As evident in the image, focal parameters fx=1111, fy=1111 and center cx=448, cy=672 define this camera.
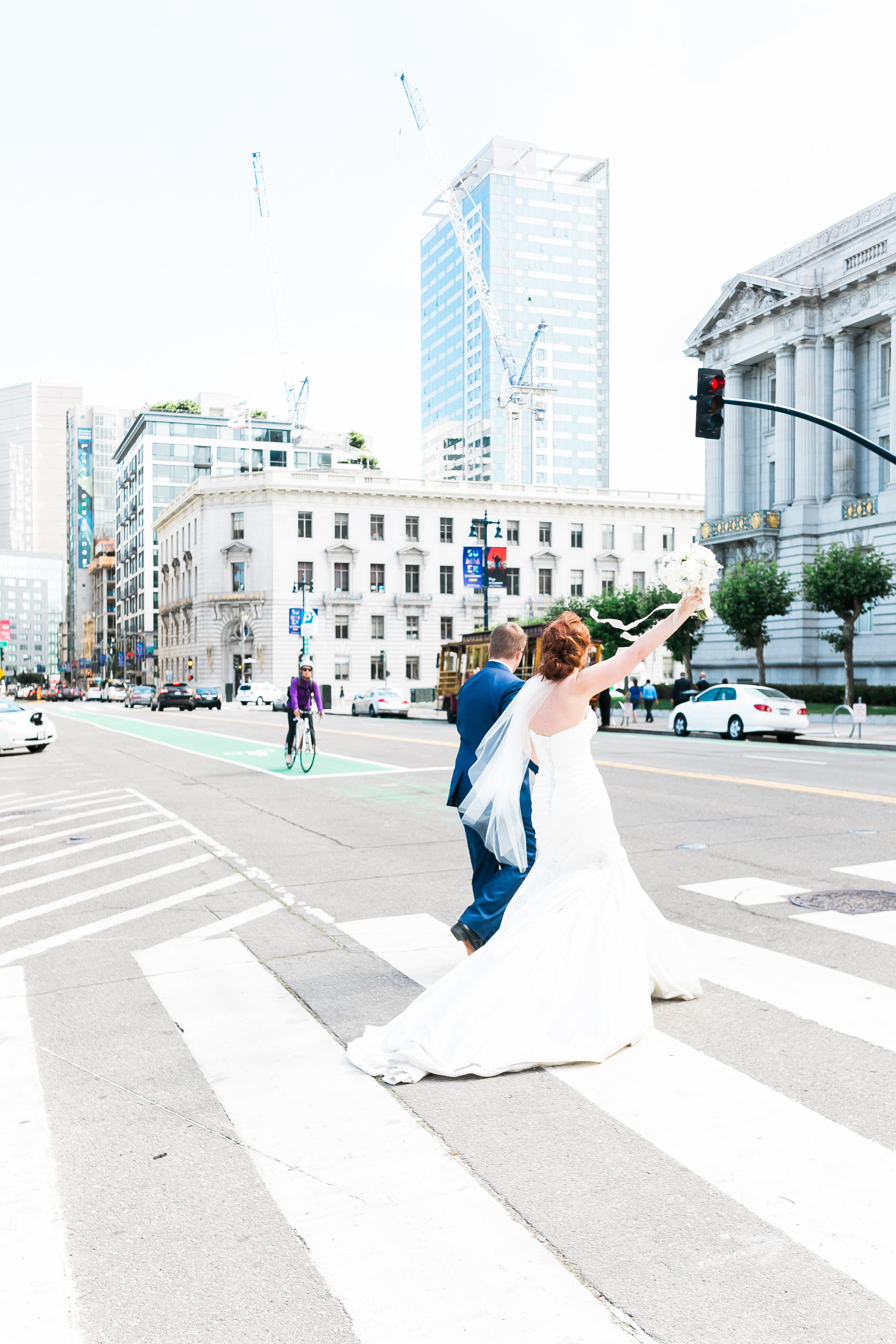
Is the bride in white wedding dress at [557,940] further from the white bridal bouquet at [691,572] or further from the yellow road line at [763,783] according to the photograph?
the yellow road line at [763,783]

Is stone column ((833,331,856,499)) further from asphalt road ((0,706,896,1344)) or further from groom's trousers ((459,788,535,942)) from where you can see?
groom's trousers ((459,788,535,942))

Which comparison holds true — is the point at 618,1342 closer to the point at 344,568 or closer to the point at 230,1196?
the point at 230,1196

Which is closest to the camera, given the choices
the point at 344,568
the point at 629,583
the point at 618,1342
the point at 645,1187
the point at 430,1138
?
the point at 618,1342

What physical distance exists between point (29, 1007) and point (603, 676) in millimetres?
3525

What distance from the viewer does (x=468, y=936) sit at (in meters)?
6.30

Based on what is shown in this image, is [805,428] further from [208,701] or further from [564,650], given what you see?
[564,650]

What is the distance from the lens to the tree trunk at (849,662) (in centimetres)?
4256

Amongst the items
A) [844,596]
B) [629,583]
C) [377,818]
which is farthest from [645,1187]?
[629,583]

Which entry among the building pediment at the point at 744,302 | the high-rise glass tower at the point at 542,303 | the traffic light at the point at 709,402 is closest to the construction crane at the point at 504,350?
the high-rise glass tower at the point at 542,303

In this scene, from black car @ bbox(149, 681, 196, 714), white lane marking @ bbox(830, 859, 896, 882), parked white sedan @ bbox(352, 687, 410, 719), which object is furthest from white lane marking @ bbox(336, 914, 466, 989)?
black car @ bbox(149, 681, 196, 714)

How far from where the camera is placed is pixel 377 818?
13.4 metres

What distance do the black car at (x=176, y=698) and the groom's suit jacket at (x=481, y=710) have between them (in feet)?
184

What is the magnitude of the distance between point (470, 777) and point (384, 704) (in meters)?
48.1

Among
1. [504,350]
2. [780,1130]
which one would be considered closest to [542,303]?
[504,350]
